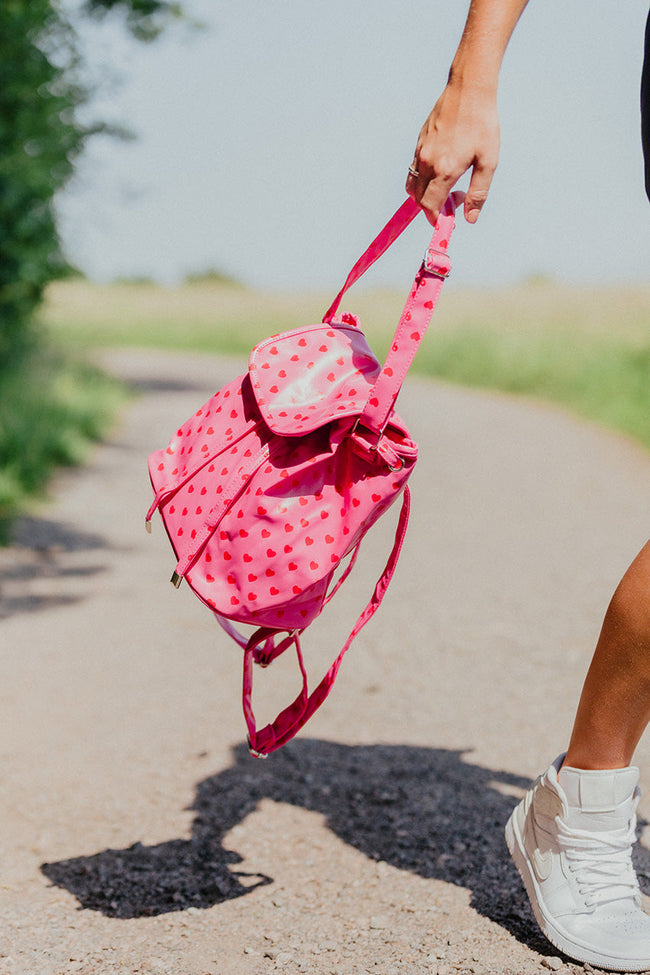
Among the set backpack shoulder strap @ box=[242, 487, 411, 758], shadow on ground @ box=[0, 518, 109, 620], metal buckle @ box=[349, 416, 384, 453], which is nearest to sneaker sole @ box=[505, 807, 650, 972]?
backpack shoulder strap @ box=[242, 487, 411, 758]

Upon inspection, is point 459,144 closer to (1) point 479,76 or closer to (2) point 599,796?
(1) point 479,76

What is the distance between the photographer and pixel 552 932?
6.10 feet

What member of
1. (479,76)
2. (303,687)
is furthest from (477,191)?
(303,687)

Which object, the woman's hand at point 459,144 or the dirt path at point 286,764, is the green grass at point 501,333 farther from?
the woman's hand at point 459,144

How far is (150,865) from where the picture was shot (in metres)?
2.32

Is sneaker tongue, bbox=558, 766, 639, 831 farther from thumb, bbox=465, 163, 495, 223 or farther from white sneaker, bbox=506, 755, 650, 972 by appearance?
thumb, bbox=465, 163, 495, 223

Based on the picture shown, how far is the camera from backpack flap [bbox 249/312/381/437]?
6.00ft

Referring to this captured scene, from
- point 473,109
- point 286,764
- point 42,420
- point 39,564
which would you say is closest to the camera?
point 473,109

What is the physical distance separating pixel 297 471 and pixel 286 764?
1303mm

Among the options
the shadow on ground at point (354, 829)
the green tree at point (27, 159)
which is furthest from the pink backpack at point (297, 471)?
the green tree at point (27, 159)

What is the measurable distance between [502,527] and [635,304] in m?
18.5

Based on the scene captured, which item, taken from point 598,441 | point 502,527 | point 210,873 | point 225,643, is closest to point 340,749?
point 210,873

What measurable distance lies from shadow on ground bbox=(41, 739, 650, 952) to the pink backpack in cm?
69

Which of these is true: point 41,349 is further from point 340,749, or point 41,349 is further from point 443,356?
point 340,749
